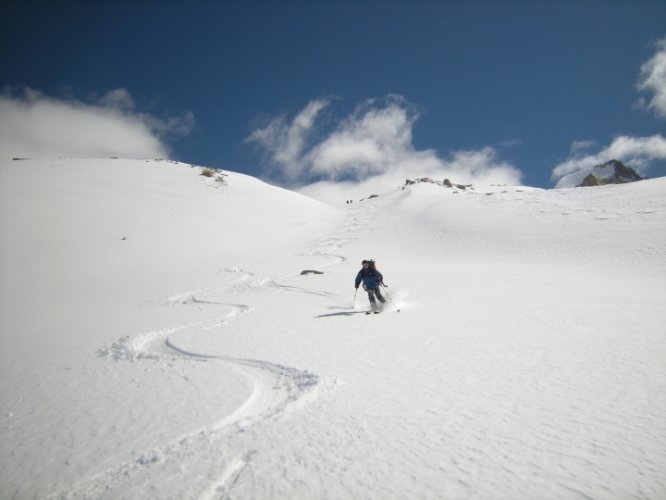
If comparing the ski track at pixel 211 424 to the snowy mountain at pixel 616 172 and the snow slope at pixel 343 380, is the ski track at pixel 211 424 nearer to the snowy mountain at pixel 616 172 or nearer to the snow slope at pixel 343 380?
the snow slope at pixel 343 380

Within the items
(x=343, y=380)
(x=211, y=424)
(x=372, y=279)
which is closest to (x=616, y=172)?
(x=372, y=279)

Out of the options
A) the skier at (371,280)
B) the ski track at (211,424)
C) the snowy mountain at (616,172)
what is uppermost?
the snowy mountain at (616,172)

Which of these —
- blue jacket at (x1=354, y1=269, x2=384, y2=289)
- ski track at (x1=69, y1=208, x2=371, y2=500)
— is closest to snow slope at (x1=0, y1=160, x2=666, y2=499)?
ski track at (x1=69, y1=208, x2=371, y2=500)

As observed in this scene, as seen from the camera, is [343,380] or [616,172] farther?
[616,172]

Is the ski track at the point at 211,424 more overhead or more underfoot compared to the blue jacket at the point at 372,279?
more underfoot

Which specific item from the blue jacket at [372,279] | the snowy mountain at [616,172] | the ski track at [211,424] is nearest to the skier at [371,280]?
the blue jacket at [372,279]

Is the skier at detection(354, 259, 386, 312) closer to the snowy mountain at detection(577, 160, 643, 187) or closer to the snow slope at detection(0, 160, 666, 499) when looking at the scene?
the snow slope at detection(0, 160, 666, 499)

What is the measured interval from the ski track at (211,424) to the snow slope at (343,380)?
3cm

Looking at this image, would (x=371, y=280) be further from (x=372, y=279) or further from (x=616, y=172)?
(x=616, y=172)

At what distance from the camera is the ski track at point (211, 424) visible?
134 inches

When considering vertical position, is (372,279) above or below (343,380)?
above

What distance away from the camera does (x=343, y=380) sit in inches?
216

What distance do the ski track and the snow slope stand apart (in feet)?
0.09

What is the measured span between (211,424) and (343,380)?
2.05 m
